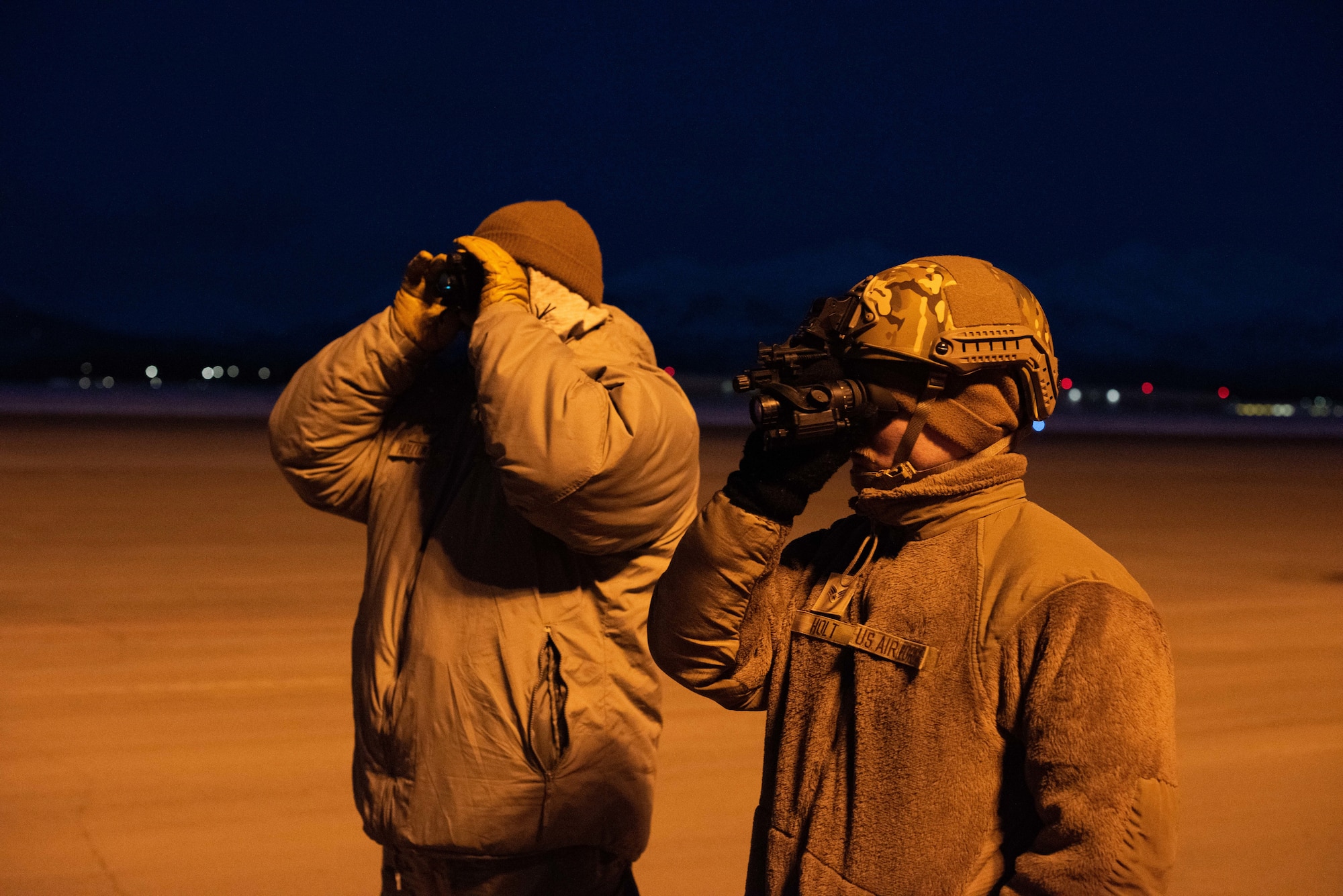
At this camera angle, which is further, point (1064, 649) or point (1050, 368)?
point (1050, 368)

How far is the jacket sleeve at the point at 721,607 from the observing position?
1.64 metres

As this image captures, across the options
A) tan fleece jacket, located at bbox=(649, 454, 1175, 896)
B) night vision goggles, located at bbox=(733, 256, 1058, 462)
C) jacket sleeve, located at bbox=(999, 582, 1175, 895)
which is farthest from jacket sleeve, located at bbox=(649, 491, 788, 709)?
jacket sleeve, located at bbox=(999, 582, 1175, 895)

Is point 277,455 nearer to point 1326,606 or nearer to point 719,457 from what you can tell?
point 1326,606

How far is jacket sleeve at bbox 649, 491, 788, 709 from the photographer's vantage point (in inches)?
64.6

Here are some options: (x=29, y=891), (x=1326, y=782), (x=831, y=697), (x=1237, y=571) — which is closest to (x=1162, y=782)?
(x=831, y=697)

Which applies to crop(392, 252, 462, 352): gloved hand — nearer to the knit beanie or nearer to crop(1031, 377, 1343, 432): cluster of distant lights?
the knit beanie

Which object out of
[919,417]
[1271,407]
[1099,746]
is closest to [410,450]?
[919,417]

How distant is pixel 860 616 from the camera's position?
1662 mm

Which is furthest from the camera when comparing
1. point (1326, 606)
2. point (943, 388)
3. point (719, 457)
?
point (719, 457)

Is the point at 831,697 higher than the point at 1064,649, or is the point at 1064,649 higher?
the point at 1064,649

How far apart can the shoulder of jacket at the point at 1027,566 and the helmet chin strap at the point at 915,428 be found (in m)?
0.13

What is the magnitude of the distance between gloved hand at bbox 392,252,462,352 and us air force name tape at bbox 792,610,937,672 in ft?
3.83

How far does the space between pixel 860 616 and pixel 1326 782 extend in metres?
4.25

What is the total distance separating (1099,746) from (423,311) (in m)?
1.67
